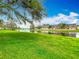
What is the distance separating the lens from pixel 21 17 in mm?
22906

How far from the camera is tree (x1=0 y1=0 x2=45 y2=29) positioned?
2205cm

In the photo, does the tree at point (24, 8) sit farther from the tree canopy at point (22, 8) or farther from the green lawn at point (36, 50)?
the green lawn at point (36, 50)

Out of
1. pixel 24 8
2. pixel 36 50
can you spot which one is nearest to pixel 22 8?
pixel 24 8

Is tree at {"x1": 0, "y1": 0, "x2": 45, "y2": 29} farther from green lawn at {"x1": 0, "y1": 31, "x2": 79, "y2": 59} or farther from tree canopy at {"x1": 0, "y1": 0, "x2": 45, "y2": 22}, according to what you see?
green lawn at {"x1": 0, "y1": 31, "x2": 79, "y2": 59}

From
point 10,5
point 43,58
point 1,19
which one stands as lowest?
point 43,58

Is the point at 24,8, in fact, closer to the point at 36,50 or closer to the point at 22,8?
the point at 22,8

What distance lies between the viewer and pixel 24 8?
74.6ft

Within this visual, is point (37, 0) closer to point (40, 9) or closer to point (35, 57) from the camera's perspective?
point (40, 9)

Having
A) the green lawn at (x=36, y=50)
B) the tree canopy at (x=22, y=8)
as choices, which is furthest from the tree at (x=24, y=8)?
the green lawn at (x=36, y=50)

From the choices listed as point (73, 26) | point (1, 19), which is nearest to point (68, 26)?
point (73, 26)

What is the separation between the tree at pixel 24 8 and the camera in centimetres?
2205

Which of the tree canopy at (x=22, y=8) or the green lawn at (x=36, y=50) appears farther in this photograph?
the tree canopy at (x=22, y=8)

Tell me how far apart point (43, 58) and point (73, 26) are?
149129 millimetres

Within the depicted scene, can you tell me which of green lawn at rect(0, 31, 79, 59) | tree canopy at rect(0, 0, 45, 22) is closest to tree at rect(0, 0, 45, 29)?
tree canopy at rect(0, 0, 45, 22)
